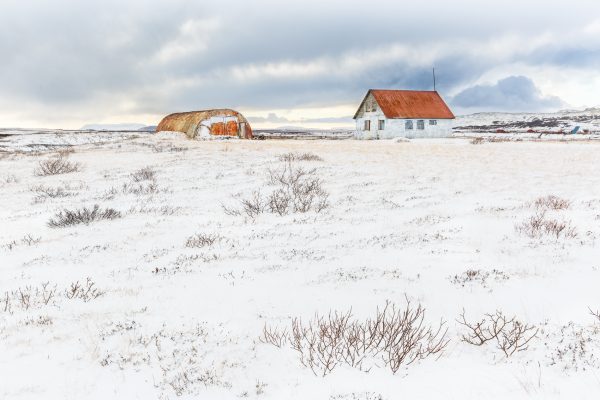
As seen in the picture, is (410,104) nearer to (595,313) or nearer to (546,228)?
(546,228)

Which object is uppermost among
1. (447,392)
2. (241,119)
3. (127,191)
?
(241,119)

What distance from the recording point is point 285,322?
4.23m

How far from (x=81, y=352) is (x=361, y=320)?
8.29 ft

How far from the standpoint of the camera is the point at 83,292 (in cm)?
498

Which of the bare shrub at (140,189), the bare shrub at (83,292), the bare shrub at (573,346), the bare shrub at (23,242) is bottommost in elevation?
the bare shrub at (573,346)

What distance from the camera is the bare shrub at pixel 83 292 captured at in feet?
16.1

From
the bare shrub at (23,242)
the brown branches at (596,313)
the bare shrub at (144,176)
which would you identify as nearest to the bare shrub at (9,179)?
the bare shrub at (144,176)

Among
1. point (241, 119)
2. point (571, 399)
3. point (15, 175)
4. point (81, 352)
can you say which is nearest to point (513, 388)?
point (571, 399)

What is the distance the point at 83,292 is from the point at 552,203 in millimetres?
8382

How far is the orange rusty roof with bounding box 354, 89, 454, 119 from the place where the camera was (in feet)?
140

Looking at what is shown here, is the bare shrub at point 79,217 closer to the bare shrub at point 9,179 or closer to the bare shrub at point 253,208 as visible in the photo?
the bare shrub at point 253,208

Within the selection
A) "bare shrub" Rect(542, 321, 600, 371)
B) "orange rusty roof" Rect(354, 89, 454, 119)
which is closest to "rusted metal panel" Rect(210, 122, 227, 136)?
"orange rusty roof" Rect(354, 89, 454, 119)

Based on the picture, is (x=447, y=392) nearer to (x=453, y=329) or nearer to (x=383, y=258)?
(x=453, y=329)

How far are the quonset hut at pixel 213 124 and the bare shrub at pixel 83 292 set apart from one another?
33.5 m
